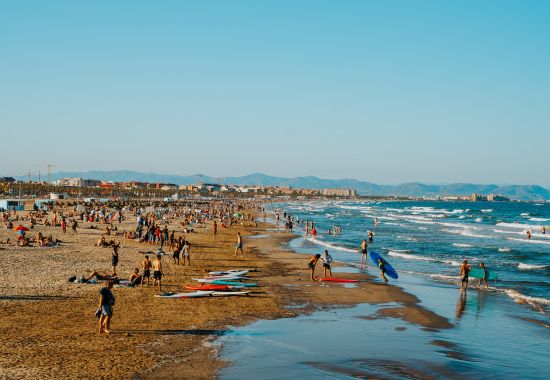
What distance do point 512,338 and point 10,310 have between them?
14.0 meters

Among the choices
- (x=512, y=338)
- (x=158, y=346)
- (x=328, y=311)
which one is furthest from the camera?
(x=328, y=311)

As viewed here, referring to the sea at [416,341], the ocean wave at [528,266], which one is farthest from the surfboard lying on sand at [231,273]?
the ocean wave at [528,266]

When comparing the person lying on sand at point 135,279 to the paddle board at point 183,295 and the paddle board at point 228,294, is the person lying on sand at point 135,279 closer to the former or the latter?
the paddle board at point 183,295

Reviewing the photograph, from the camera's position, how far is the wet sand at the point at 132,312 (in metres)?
11.0

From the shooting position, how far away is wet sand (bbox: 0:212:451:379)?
11.0 m

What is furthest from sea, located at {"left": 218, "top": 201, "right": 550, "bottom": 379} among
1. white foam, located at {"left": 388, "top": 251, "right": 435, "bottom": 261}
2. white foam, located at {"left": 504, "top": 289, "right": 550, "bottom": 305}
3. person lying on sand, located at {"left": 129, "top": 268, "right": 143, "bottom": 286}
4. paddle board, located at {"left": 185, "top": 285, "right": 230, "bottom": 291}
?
white foam, located at {"left": 388, "top": 251, "right": 435, "bottom": 261}

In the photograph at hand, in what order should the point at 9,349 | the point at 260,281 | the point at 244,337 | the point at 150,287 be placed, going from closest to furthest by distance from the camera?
the point at 9,349
the point at 244,337
the point at 150,287
the point at 260,281

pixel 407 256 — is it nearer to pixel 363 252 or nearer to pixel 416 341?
pixel 363 252

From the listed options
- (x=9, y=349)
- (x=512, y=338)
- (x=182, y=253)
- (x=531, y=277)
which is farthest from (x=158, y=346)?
(x=531, y=277)

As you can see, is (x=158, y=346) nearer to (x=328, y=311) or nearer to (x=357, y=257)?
(x=328, y=311)

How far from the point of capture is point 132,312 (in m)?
15.6

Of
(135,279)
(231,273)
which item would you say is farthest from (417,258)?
(135,279)

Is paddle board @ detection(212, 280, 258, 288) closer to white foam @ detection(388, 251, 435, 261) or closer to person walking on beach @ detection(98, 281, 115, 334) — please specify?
person walking on beach @ detection(98, 281, 115, 334)

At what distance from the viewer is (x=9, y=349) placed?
11523 millimetres
